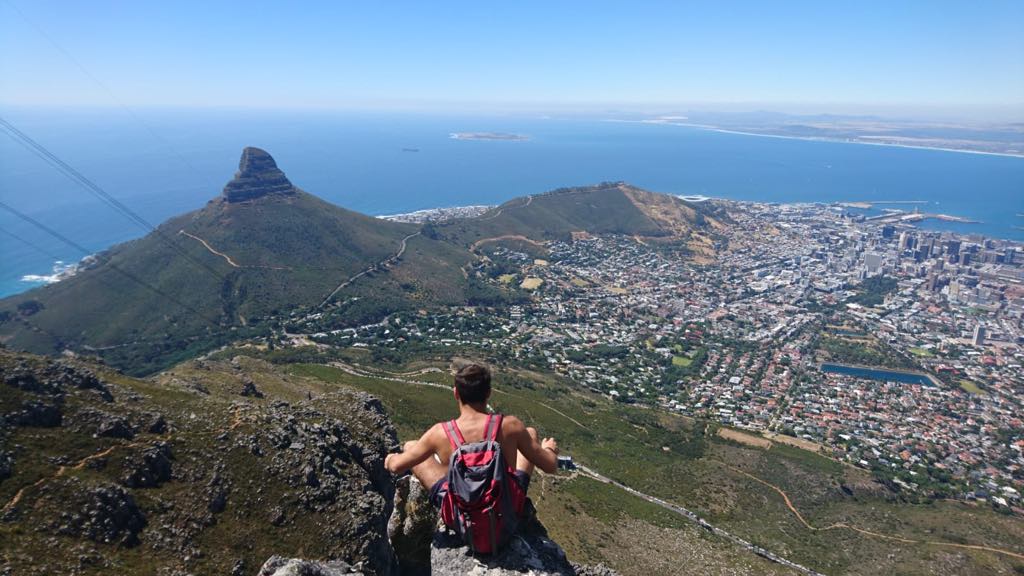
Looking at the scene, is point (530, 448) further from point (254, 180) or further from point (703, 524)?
point (254, 180)

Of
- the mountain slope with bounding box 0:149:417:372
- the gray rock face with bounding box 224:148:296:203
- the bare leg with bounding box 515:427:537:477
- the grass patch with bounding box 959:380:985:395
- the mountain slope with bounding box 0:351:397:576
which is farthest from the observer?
the gray rock face with bounding box 224:148:296:203

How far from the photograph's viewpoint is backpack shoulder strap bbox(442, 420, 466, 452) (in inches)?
156

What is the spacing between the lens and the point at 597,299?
268 ft

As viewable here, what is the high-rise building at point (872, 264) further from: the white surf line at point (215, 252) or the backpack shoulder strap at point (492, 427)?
the backpack shoulder strap at point (492, 427)

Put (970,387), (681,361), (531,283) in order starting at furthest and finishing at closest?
(531,283)
(681,361)
(970,387)

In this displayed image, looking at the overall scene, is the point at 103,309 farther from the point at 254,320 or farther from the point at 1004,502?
the point at 1004,502

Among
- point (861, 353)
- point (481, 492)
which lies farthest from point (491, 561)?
point (861, 353)

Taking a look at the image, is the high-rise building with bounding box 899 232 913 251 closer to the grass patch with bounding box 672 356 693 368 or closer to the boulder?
the grass patch with bounding box 672 356 693 368

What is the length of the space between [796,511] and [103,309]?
229 feet

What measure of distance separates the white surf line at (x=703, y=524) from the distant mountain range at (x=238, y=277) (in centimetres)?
4058

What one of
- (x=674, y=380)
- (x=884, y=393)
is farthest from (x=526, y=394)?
(x=884, y=393)

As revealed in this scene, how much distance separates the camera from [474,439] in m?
3.99

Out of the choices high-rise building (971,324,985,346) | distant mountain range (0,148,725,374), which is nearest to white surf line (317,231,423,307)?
distant mountain range (0,148,725,374)

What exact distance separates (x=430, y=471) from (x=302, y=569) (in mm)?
1568
